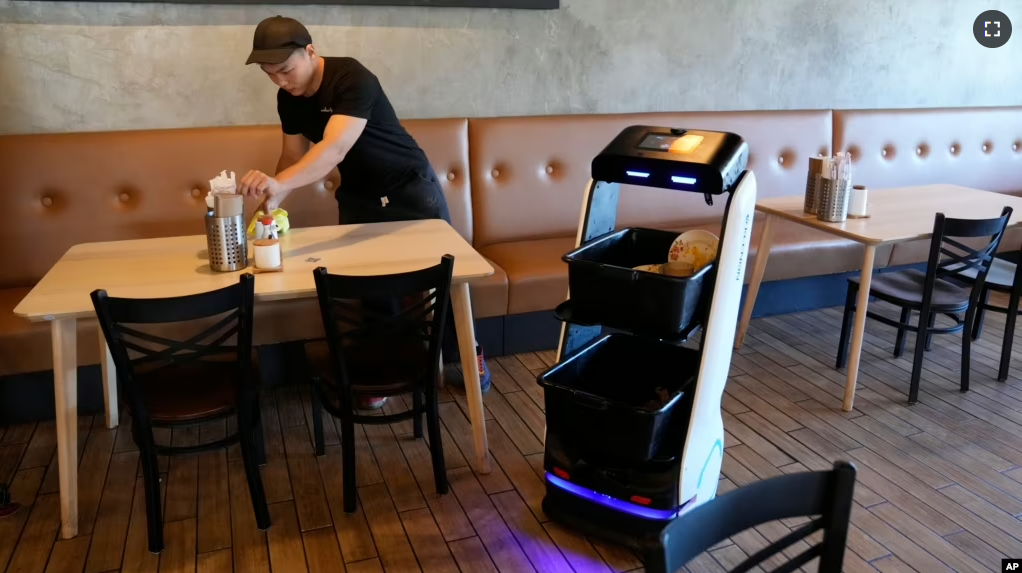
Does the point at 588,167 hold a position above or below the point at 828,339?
above

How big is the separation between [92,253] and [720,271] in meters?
2.00

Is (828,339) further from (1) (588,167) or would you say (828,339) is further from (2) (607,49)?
(2) (607,49)

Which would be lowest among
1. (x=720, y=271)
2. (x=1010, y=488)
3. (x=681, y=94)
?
(x=1010, y=488)

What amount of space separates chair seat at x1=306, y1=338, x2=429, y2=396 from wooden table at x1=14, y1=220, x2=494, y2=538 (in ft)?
0.59

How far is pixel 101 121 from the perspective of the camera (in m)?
3.29

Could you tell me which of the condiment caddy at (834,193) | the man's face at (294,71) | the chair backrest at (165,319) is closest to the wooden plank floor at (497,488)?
the chair backrest at (165,319)

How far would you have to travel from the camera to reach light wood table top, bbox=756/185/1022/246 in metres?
2.99

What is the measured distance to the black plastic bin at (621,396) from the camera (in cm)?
208

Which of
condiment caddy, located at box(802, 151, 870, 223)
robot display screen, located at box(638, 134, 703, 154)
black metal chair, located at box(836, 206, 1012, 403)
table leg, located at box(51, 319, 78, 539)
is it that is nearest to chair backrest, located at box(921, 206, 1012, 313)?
black metal chair, located at box(836, 206, 1012, 403)

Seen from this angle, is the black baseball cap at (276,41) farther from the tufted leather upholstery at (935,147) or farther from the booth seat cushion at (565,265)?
the tufted leather upholstery at (935,147)

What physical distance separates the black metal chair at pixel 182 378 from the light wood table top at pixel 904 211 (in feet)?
7.31

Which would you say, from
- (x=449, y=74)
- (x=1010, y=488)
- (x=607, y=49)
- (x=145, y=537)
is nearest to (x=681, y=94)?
(x=607, y=49)

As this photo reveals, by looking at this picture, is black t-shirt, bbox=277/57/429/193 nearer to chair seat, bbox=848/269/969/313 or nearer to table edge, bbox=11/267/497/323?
table edge, bbox=11/267/497/323

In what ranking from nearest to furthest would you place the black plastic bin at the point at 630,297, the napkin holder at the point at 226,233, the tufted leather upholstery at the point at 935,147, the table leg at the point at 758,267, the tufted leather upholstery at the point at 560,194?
the black plastic bin at the point at 630,297, the napkin holder at the point at 226,233, the table leg at the point at 758,267, the tufted leather upholstery at the point at 560,194, the tufted leather upholstery at the point at 935,147
